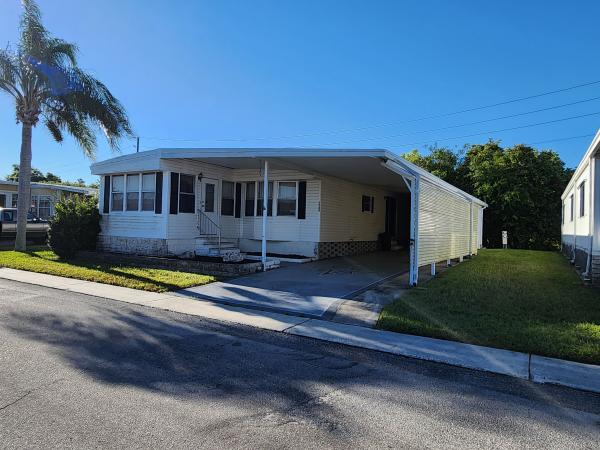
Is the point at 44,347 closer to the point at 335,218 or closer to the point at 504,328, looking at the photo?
the point at 504,328

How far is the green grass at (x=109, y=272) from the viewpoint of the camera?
1033cm

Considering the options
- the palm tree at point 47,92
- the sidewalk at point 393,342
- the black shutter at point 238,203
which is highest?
the palm tree at point 47,92

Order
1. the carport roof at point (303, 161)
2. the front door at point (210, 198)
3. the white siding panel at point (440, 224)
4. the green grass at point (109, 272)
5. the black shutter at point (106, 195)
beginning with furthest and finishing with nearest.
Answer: the black shutter at point (106, 195) < the front door at point (210, 198) < the white siding panel at point (440, 224) < the carport roof at point (303, 161) < the green grass at point (109, 272)

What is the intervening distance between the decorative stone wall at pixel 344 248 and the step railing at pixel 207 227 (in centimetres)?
350

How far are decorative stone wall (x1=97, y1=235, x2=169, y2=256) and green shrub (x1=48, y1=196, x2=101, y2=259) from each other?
41 centimetres

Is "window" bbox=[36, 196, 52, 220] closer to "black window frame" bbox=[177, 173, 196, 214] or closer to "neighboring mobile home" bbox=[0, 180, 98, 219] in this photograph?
"neighboring mobile home" bbox=[0, 180, 98, 219]

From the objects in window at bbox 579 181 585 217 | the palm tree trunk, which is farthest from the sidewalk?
window at bbox 579 181 585 217

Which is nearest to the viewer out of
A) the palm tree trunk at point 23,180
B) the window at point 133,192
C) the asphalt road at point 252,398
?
the asphalt road at point 252,398

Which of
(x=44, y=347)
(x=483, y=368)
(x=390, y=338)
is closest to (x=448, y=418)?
(x=483, y=368)

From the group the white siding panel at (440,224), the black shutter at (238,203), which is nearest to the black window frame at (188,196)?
the black shutter at (238,203)

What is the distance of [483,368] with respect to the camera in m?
5.24

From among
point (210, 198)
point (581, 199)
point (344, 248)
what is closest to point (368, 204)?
point (344, 248)

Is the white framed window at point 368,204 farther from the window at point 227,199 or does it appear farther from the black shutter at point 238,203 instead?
the window at point 227,199

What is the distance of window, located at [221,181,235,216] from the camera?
16.0 meters
